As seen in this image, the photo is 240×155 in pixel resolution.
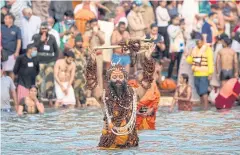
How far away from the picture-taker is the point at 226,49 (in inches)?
1059

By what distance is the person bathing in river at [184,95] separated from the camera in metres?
25.3

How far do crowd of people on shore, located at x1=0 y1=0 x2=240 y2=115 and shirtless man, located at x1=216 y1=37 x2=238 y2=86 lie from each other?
3cm

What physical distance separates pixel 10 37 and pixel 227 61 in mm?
5530

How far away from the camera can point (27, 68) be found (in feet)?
86.5

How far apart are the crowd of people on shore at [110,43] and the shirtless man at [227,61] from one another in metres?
0.03

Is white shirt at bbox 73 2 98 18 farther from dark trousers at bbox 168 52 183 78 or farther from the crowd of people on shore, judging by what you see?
dark trousers at bbox 168 52 183 78

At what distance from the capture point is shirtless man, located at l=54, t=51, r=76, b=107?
26.6 meters

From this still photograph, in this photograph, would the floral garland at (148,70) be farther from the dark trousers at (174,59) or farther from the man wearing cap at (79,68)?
the dark trousers at (174,59)

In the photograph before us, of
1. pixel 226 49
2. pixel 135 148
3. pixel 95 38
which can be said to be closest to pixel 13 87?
pixel 95 38

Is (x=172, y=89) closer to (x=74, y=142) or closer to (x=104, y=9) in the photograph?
(x=104, y=9)

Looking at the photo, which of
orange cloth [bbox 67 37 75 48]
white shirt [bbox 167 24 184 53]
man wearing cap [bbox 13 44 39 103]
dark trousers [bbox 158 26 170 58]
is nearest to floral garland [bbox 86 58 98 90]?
man wearing cap [bbox 13 44 39 103]

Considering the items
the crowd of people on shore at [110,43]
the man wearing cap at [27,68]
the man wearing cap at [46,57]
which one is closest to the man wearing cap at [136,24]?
the crowd of people on shore at [110,43]

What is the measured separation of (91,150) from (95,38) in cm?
1005

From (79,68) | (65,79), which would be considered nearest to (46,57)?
(65,79)
